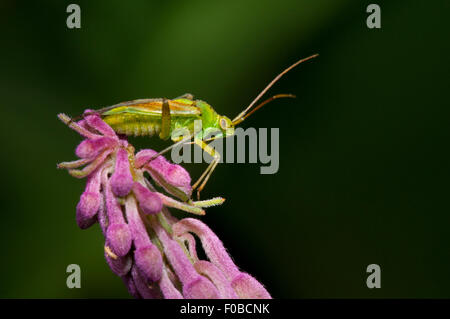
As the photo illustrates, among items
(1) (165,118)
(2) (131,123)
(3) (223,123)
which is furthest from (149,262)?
(3) (223,123)

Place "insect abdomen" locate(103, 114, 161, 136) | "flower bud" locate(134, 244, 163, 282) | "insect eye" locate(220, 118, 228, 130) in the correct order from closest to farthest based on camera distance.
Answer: "flower bud" locate(134, 244, 163, 282), "insect abdomen" locate(103, 114, 161, 136), "insect eye" locate(220, 118, 228, 130)

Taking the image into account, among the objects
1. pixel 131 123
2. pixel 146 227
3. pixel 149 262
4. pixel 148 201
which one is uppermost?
pixel 131 123

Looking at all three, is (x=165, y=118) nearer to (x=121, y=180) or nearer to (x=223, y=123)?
(x=223, y=123)

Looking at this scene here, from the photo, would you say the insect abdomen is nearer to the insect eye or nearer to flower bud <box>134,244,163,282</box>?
the insect eye

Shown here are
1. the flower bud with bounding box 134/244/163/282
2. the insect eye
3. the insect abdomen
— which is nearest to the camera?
the flower bud with bounding box 134/244/163/282

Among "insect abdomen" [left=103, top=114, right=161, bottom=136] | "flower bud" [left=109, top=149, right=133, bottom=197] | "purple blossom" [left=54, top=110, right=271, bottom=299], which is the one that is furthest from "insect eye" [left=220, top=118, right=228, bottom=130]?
"flower bud" [left=109, top=149, right=133, bottom=197]

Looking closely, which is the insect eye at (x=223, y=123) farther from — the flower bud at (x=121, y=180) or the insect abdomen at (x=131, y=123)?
the flower bud at (x=121, y=180)
